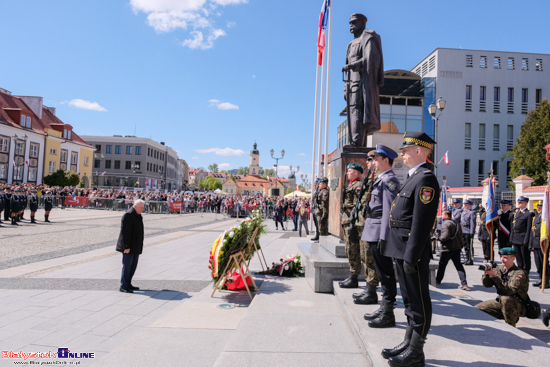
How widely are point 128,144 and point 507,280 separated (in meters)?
86.9

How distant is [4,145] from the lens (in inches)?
1581

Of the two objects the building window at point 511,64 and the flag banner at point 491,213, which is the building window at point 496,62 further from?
the flag banner at point 491,213

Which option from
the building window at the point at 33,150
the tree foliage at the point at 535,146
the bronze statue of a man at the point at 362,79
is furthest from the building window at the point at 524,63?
the building window at the point at 33,150

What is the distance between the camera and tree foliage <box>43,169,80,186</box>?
44.6m

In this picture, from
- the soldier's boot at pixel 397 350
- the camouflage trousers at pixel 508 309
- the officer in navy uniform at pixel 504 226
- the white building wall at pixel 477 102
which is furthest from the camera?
the white building wall at pixel 477 102

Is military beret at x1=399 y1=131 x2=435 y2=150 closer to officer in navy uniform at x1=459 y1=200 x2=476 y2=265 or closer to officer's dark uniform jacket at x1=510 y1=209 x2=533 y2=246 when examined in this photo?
officer's dark uniform jacket at x1=510 y1=209 x2=533 y2=246

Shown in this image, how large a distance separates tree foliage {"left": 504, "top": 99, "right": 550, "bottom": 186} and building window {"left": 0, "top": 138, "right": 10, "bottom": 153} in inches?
2146

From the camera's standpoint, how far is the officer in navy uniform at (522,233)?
28.0 ft

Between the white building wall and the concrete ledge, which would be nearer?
the concrete ledge

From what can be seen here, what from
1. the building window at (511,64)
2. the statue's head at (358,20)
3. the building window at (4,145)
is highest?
the building window at (511,64)

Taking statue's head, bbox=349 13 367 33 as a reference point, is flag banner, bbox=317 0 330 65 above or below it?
above

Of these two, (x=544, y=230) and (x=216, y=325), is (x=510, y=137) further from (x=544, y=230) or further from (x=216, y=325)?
(x=216, y=325)

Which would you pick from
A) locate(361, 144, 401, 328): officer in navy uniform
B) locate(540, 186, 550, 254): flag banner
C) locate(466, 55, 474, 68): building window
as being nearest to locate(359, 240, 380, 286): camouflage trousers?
locate(361, 144, 401, 328): officer in navy uniform

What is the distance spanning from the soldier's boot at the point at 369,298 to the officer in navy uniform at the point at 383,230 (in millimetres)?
530
